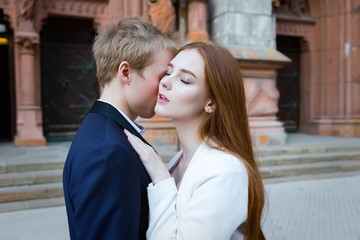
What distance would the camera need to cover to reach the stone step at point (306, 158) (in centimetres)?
597

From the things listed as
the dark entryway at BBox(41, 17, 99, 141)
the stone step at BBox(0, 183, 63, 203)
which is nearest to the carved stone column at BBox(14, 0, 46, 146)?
the dark entryway at BBox(41, 17, 99, 141)

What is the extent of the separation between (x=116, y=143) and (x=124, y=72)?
309mm

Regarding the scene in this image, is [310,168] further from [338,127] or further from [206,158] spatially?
[206,158]

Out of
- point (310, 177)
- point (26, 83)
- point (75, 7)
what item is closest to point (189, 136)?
point (310, 177)

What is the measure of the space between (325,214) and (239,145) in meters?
3.31

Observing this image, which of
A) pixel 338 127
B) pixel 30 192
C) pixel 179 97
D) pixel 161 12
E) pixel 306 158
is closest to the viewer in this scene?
pixel 179 97

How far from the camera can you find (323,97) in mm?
9711

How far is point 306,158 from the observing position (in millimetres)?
6258

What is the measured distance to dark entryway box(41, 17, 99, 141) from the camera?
298 inches

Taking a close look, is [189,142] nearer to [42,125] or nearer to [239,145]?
[239,145]

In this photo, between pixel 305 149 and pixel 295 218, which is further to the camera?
pixel 305 149

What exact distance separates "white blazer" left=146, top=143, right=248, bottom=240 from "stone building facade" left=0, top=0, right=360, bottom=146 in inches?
205

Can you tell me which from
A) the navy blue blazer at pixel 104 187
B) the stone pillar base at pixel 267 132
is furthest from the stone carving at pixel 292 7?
the navy blue blazer at pixel 104 187

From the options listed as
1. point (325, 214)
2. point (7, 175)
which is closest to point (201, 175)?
point (325, 214)
